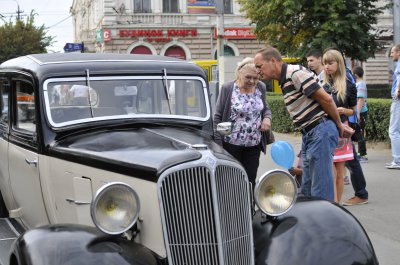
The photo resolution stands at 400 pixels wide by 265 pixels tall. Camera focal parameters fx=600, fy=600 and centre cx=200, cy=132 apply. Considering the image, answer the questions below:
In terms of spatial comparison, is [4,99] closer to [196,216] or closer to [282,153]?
[282,153]

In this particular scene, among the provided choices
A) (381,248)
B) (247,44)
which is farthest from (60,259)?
(247,44)

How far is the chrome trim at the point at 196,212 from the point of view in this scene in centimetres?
361

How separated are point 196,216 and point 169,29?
3705cm

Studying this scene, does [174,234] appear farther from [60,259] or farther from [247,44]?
[247,44]

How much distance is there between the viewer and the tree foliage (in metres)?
22.3

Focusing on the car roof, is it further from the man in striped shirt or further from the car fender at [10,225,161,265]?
the car fender at [10,225,161,265]

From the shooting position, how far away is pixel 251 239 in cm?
387

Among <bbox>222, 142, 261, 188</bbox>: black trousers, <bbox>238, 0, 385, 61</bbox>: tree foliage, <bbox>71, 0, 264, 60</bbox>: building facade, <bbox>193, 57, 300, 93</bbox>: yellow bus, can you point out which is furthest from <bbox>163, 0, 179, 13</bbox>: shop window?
<bbox>222, 142, 261, 188</bbox>: black trousers

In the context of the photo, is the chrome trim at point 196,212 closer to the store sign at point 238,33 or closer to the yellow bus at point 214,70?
the yellow bus at point 214,70

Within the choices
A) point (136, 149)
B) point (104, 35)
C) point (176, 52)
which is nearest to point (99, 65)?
point (136, 149)

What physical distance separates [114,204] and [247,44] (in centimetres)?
3847

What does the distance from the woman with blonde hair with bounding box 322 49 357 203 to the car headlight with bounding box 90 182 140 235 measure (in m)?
3.82

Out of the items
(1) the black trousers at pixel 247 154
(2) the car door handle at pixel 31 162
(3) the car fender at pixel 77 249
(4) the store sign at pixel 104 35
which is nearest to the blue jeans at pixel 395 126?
(1) the black trousers at pixel 247 154

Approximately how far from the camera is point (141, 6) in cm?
4034
